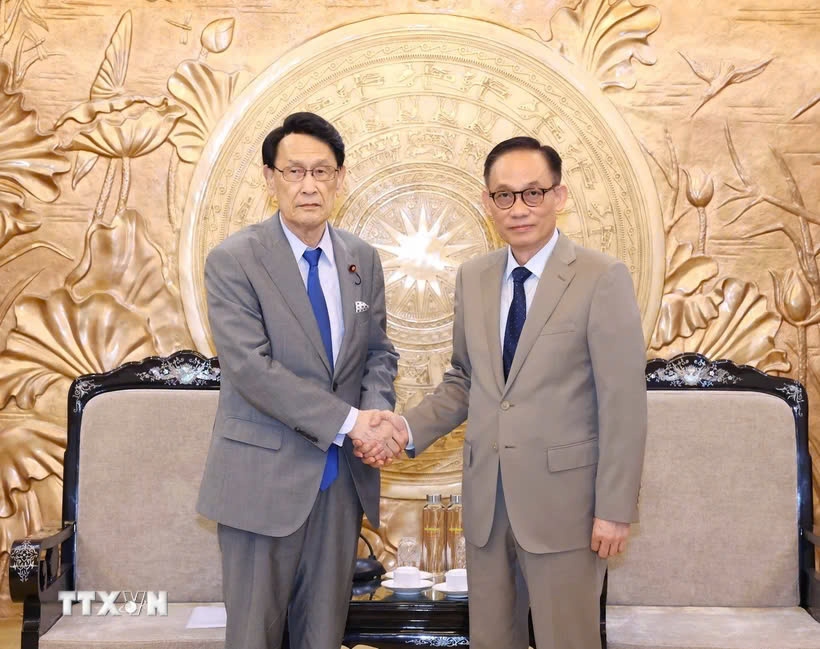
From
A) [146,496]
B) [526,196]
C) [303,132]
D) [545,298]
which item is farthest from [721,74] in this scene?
[146,496]

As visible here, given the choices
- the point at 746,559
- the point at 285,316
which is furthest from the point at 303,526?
the point at 746,559

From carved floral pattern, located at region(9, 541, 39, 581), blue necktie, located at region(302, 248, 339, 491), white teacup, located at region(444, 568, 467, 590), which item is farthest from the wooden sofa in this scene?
blue necktie, located at region(302, 248, 339, 491)

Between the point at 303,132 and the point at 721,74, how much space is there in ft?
5.83

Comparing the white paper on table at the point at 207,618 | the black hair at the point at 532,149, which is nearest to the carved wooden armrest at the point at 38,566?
the white paper on table at the point at 207,618

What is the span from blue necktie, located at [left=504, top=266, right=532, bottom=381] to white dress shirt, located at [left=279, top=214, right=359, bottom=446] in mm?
417

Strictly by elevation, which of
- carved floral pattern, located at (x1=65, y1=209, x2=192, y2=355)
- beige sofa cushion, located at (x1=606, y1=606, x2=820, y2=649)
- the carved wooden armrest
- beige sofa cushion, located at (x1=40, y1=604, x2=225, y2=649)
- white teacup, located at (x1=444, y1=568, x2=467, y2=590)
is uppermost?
carved floral pattern, located at (x1=65, y1=209, x2=192, y2=355)

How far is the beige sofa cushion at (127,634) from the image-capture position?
2.51m

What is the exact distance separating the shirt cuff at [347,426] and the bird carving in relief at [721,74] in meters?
1.91

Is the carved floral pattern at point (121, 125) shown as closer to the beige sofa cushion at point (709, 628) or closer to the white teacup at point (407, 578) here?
the white teacup at point (407, 578)

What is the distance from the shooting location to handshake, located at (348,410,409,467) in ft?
7.54

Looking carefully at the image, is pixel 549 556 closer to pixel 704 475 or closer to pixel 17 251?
pixel 704 475

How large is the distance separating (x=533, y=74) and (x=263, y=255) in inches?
59.9

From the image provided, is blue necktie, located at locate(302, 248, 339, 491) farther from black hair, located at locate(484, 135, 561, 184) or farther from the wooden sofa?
the wooden sofa

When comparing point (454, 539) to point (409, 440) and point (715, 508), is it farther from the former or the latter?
point (715, 508)
